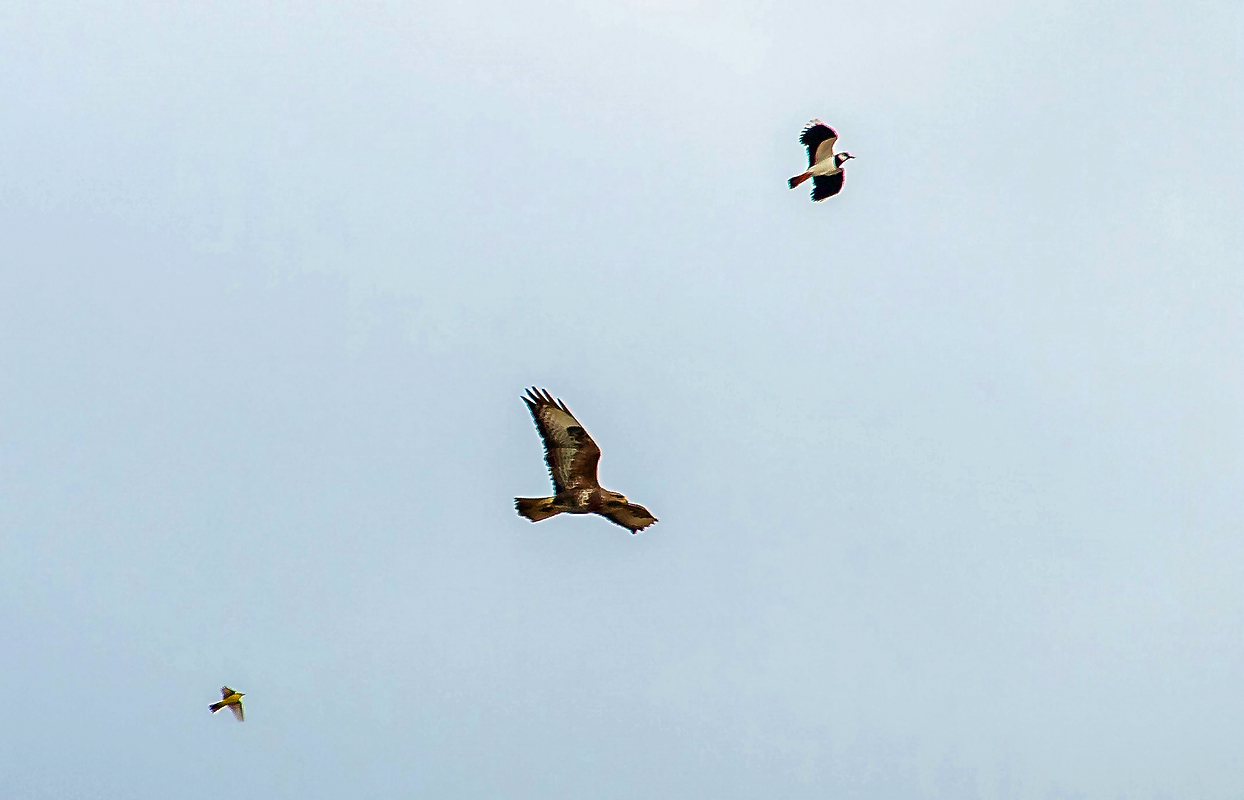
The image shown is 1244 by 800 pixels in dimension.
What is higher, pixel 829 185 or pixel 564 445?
pixel 829 185

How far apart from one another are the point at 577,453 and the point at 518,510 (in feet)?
4.71

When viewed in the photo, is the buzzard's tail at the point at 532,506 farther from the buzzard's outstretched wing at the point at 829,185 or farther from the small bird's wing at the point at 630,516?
the buzzard's outstretched wing at the point at 829,185

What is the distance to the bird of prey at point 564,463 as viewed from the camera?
2358cm

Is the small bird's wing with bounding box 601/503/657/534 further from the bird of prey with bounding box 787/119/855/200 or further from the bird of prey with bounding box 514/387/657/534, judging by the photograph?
the bird of prey with bounding box 787/119/855/200

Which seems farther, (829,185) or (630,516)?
(829,185)

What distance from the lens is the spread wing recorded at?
77.3 ft

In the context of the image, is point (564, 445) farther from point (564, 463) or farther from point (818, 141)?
point (818, 141)

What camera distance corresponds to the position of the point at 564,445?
931 inches

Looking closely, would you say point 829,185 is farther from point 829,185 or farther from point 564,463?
point 564,463

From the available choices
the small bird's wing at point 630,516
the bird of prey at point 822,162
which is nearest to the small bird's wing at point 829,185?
the bird of prey at point 822,162

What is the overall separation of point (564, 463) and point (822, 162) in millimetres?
10813

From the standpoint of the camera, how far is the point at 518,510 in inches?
934

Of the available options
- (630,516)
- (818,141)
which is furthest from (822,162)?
(630,516)

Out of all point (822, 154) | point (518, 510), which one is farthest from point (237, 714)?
point (822, 154)
